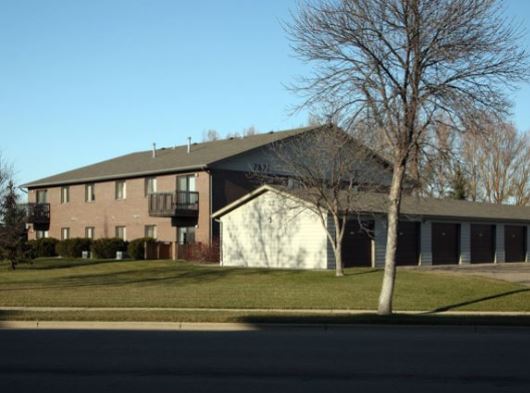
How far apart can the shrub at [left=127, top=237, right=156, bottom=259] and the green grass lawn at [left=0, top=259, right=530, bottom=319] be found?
9589mm

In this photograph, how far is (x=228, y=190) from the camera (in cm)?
4100

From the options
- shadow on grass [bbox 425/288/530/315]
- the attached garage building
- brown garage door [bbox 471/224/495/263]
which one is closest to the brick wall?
the attached garage building

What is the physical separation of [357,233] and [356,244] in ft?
1.75

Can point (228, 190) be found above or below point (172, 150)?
below

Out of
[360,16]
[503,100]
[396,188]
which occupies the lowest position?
[396,188]

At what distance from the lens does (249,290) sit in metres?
22.4

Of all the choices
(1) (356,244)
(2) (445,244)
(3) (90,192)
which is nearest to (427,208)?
(2) (445,244)

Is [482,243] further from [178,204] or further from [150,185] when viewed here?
[150,185]

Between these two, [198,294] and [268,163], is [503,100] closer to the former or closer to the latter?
[198,294]

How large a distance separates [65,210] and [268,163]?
17269 millimetres

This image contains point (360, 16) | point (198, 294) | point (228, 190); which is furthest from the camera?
point (228, 190)

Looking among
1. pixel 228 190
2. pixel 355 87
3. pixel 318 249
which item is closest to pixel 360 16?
pixel 355 87

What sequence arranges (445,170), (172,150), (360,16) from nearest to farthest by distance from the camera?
(360,16), (445,170), (172,150)

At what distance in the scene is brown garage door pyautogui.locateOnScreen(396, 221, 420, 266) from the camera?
35.9m
